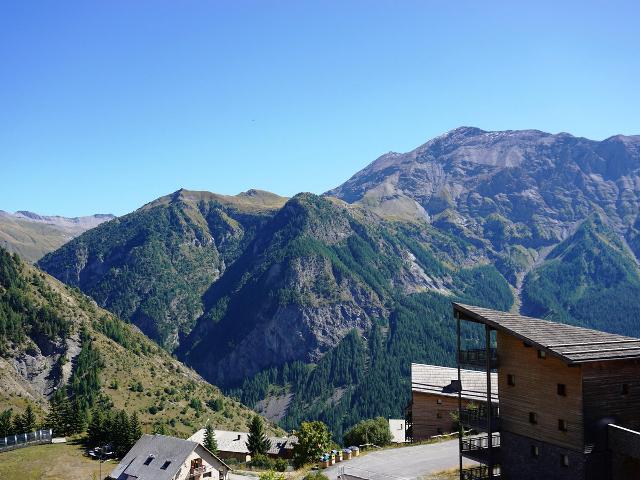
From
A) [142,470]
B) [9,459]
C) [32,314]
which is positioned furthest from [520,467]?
[32,314]

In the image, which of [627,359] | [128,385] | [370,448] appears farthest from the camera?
[128,385]

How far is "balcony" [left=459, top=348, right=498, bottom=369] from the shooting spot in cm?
4177

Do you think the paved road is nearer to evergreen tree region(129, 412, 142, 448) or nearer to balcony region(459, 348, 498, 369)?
balcony region(459, 348, 498, 369)

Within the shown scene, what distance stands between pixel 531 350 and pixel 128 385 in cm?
16012

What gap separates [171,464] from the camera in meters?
74.2

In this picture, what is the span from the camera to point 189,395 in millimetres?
187250

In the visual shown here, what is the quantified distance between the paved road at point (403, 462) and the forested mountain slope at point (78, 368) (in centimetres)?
11610

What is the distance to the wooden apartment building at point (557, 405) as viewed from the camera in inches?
1364

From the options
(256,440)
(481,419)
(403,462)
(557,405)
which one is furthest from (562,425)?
(256,440)

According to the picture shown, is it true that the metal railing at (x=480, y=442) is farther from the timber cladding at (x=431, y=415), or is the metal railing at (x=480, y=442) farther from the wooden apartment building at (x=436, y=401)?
A: the timber cladding at (x=431, y=415)

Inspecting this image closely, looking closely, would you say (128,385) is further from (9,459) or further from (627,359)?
(627,359)

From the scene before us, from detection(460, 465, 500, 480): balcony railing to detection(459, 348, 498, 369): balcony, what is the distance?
7162 millimetres

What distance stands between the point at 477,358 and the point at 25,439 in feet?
262

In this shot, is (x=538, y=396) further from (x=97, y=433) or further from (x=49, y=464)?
(x=97, y=433)
